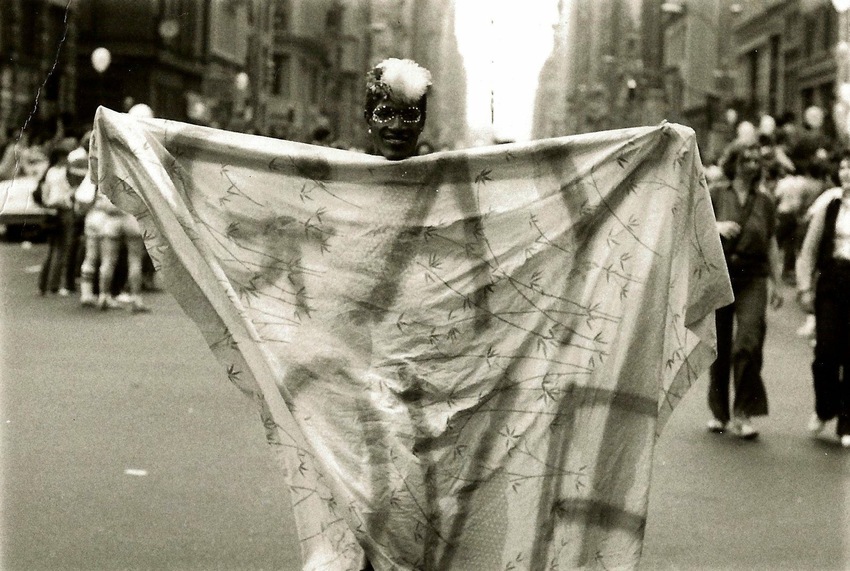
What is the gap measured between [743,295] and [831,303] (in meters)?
0.56

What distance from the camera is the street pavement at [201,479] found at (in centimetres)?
616

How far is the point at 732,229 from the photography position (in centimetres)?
967

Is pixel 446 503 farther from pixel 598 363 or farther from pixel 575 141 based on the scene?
pixel 575 141

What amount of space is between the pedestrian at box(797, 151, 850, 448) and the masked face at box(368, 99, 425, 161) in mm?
5159

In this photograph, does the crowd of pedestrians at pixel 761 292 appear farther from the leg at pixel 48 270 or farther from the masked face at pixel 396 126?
the leg at pixel 48 270

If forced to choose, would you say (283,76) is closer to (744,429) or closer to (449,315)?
(744,429)

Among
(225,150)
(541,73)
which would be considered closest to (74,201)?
(225,150)

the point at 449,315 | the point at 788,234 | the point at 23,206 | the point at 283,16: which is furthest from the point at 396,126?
the point at 283,16

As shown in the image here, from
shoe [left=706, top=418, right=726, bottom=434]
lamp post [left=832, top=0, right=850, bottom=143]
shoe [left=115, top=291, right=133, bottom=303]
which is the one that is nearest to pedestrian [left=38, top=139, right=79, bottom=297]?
shoe [left=115, top=291, right=133, bottom=303]

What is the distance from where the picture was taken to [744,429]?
9.43 metres

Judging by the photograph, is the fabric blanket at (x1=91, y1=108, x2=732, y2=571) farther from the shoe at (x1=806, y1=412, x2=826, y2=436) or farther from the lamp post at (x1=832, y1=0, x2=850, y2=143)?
the lamp post at (x1=832, y1=0, x2=850, y2=143)

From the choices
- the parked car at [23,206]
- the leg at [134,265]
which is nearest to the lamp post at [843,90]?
the leg at [134,265]

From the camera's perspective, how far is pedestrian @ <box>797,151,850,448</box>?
9.45 meters

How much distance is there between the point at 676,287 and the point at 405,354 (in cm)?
95
